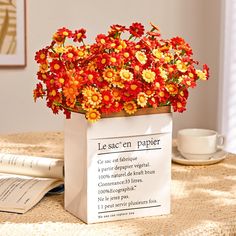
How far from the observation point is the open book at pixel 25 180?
1181 millimetres

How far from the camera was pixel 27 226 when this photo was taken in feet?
3.47

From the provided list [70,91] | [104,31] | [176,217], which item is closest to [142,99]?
[70,91]

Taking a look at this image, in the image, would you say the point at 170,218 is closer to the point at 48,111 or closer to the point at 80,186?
the point at 80,186

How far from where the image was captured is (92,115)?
1.02 meters

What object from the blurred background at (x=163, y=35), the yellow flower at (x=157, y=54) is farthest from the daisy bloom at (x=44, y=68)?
the blurred background at (x=163, y=35)

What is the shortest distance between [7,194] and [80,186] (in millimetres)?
214

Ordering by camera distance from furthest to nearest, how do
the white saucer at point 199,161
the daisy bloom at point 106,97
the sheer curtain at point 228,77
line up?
1. the sheer curtain at point 228,77
2. the white saucer at point 199,161
3. the daisy bloom at point 106,97

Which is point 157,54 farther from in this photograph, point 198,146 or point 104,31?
point 104,31

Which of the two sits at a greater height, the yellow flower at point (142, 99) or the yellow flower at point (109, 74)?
the yellow flower at point (109, 74)

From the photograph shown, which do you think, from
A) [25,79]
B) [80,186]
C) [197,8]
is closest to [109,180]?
[80,186]

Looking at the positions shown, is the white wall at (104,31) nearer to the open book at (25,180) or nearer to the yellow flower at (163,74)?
the open book at (25,180)

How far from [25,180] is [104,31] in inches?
84.6

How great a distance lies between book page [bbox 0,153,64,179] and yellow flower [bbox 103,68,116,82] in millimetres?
371

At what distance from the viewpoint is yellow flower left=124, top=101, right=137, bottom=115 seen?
41.4 inches
